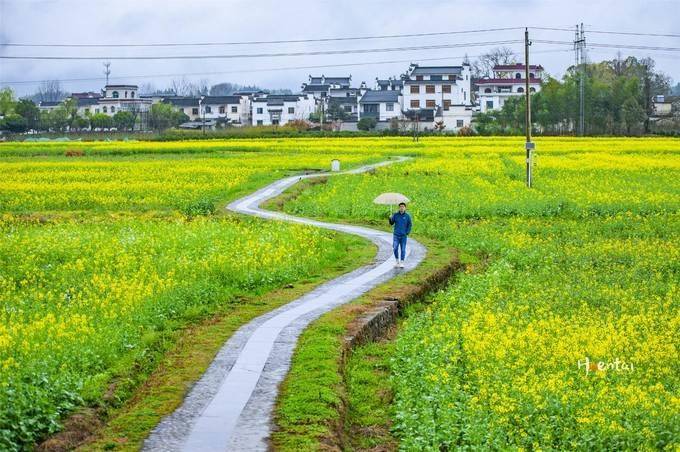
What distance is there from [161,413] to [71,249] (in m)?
11.6

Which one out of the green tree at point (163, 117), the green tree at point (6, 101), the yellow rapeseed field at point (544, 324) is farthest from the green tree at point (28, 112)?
the yellow rapeseed field at point (544, 324)

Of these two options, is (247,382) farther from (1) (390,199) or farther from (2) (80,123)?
(2) (80,123)

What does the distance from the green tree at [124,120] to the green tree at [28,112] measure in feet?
29.2

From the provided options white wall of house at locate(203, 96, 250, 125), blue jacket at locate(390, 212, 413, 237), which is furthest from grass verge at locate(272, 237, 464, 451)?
white wall of house at locate(203, 96, 250, 125)

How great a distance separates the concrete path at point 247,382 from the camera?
1094 cm

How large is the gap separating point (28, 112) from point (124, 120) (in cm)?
1080

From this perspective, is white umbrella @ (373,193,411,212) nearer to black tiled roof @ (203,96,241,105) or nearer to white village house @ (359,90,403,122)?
white village house @ (359,90,403,122)

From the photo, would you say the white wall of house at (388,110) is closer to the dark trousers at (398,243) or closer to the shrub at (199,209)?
the shrub at (199,209)

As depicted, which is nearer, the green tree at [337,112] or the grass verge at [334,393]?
the grass verge at [334,393]

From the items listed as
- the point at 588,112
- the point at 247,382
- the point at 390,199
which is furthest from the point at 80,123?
the point at 247,382

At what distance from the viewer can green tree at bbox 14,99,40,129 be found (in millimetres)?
115500

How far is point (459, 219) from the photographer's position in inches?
1244

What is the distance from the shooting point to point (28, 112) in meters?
117

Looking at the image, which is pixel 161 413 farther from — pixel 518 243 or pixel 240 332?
pixel 518 243
